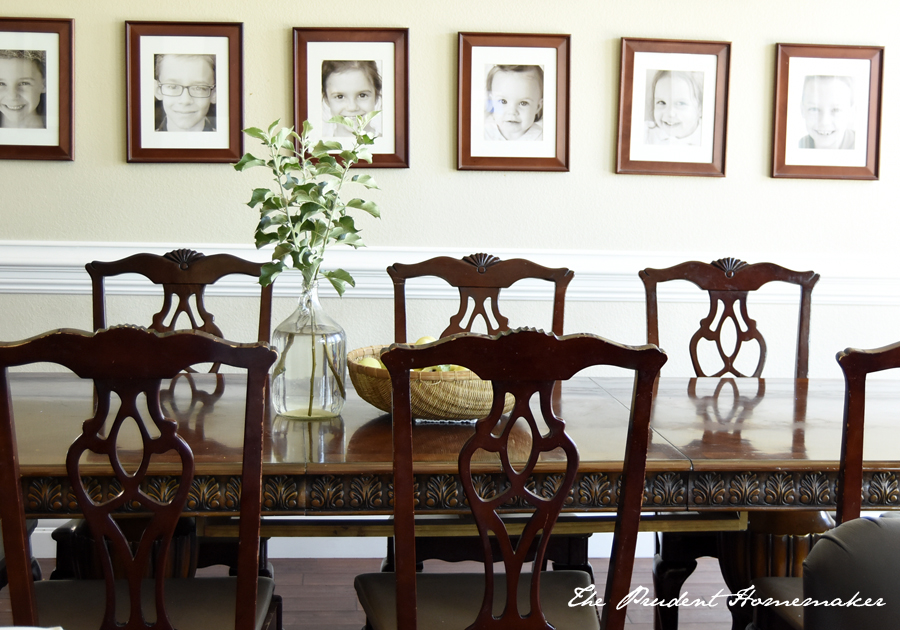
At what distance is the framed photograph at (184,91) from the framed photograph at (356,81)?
0.80 ft

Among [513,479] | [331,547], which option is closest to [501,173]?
[331,547]

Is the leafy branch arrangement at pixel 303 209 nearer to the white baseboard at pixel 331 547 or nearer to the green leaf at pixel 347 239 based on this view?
the green leaf at pixel 347 239

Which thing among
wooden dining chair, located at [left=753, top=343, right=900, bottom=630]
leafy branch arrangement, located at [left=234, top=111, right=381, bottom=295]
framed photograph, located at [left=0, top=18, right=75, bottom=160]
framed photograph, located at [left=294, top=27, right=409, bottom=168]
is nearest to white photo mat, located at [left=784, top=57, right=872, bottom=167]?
framed photograph, located at [left=294, top=27, right=409, bottom=168]

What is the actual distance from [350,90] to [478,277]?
97cm

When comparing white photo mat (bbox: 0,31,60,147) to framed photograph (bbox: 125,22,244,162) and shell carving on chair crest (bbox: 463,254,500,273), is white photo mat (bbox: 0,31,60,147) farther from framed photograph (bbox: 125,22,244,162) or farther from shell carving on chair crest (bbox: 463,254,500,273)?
shell carving on chair crest (bbox: 463,254,500,273)

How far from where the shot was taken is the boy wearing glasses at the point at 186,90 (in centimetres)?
281

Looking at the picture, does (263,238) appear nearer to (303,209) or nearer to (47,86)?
(303,209)

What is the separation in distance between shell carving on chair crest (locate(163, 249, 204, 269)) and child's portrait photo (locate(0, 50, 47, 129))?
1001mm

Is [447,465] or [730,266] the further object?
[730,266]

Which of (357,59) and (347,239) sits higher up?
(357,59)

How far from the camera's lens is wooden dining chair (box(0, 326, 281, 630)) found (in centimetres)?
109

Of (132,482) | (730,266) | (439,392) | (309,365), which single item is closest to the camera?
(132,482)

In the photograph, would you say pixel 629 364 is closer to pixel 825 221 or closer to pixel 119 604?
pixel 119 604

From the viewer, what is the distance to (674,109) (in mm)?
2920
